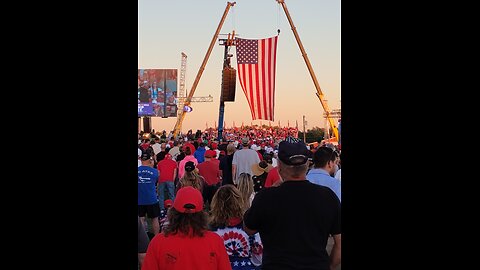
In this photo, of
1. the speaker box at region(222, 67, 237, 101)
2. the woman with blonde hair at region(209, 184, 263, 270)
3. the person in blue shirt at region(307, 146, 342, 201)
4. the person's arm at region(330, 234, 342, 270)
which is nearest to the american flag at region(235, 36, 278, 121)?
the speaker box at region(222, 67, 237, 101)

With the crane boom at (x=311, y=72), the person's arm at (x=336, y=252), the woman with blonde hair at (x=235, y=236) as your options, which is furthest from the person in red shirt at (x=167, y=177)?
the crane boom at (x=311, y=72)

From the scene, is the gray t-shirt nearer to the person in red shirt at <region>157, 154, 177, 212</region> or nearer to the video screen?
the person in red shirt at <region>157, 154, 177, 212</region>

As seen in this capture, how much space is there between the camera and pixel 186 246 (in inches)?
136

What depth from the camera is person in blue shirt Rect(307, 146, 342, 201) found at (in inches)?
205

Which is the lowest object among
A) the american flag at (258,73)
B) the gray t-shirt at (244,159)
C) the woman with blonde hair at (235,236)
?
the woman with blonde hair at (235,236)

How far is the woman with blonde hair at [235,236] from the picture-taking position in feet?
14.9

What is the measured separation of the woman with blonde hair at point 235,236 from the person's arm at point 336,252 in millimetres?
960

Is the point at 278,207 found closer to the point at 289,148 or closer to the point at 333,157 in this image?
the point at 289,148

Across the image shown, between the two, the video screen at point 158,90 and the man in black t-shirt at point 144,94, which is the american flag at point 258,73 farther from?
the man in black t-shirt at point 144,94

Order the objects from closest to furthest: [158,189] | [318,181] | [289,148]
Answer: [289,148] → [318,181] → [158,189]
